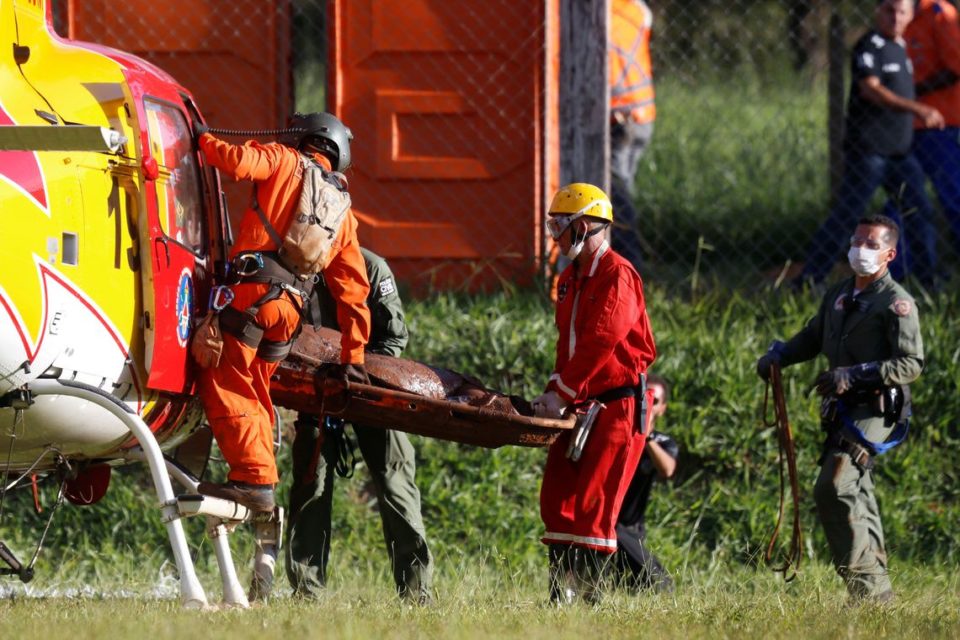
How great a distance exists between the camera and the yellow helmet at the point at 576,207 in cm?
705

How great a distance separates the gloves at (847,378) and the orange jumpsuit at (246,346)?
8.42 ft

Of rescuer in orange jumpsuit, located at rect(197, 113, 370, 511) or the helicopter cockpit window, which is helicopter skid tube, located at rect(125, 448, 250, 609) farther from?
the helicopter cockpit window

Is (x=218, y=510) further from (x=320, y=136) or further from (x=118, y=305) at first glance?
(x=320, y=136)

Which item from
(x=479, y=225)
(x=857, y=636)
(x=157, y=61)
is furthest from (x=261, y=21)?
(x=857, y=636)

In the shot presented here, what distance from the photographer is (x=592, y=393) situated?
699 cm

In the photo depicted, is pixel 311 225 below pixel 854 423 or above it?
above

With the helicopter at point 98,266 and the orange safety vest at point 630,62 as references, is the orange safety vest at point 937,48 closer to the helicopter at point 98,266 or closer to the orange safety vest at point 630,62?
the orange safety vest at point 630,62

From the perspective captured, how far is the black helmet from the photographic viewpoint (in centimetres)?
658

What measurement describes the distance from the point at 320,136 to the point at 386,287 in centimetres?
114

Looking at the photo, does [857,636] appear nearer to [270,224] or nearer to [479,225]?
[270,224]

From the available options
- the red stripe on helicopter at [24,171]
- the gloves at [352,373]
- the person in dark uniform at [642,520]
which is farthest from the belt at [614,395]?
the red stripe on helicopter at [24,171]

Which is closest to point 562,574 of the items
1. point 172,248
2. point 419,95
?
point 172,248

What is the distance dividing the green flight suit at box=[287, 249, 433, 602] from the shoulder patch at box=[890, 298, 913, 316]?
7.66ft

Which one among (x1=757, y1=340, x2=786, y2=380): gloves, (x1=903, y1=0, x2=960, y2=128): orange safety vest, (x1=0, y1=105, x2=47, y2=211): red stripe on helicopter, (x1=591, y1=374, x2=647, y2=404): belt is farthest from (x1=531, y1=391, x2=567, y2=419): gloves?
(x1=903, y1=0, x2=960, y2=128): orange safety vest
